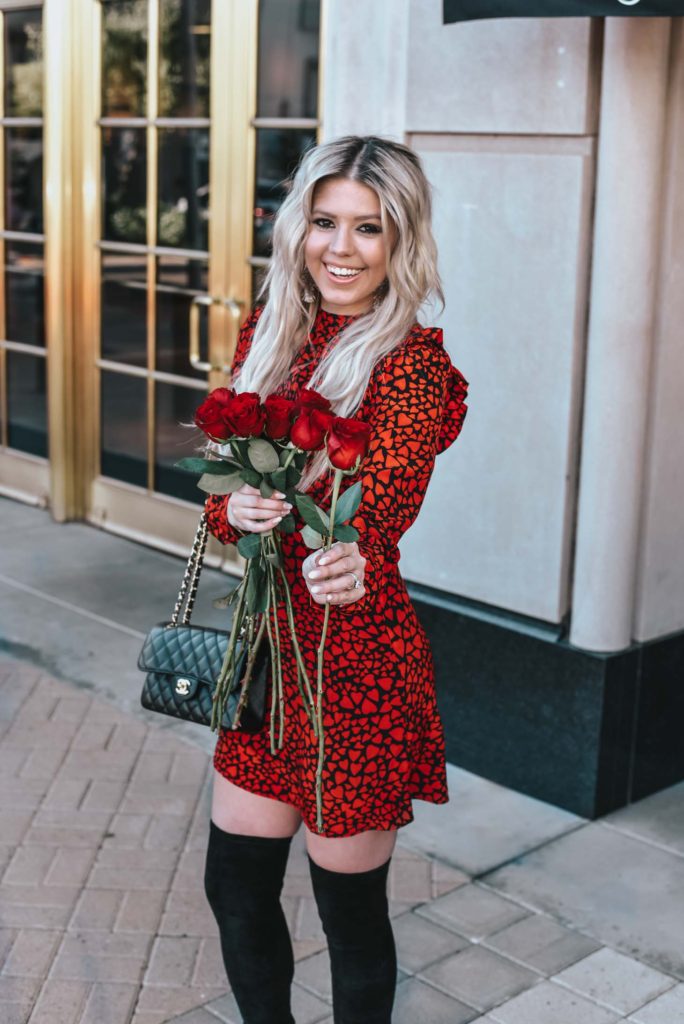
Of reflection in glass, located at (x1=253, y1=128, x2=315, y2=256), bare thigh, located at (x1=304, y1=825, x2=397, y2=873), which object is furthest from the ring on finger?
→ reflection in glass, located at (x1=253, y1=128, x2=315, y2=256)

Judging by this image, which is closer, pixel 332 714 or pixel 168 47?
pixel 332 714

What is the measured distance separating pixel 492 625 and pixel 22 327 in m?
4.24

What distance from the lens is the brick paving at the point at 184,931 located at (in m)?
3.14

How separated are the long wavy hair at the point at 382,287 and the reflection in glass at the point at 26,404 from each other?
16.7 feet

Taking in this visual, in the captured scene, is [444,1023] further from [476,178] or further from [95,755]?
[476,178]

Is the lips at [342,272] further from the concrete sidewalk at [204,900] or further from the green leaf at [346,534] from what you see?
the concrete sidewalk at [204,900]

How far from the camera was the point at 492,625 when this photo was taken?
4.21 metres

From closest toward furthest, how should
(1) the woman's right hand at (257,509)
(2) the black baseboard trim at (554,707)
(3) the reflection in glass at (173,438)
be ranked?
(1) the woman's right hand at (257,509) → (2) the black baseboard trim at (554,707) → (3) the reflection in glass at (173,438)

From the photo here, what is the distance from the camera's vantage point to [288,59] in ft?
18.5

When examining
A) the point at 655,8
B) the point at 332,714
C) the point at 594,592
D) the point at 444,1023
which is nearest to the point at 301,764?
the point at 332,714

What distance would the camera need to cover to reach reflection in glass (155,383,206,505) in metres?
6.44

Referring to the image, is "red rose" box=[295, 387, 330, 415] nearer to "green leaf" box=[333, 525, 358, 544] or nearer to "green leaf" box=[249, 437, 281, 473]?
"green leaf" box=[249, 437, 281, 473]

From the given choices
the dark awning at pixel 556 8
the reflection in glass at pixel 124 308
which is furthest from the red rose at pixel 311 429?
the reflection in glass at pixel 124 308

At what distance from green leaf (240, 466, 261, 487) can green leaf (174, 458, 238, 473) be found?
2 centimetres
